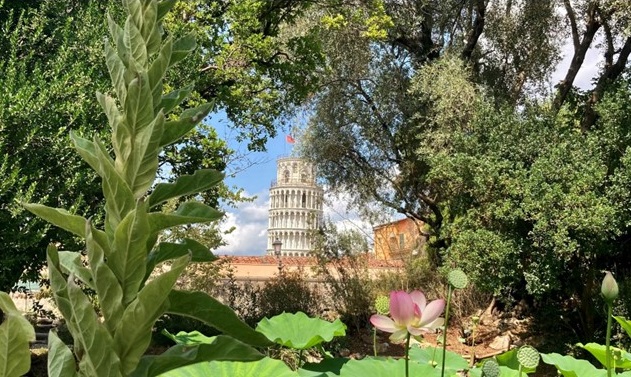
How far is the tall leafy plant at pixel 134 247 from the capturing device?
0.40 meters

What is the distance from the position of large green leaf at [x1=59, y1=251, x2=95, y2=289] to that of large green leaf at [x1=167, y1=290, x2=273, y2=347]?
69 mm

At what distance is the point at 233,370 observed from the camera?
1615mm

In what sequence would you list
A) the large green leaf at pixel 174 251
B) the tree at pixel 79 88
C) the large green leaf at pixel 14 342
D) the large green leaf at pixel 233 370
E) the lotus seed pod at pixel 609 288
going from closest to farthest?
the large green leaf at pixel 14 342 → the large green leaf at pixel 174 251 → the lotus seed pod at pixel 609 288 → the large green leaf at pixel 233 370 → the tree at pixel 79 88

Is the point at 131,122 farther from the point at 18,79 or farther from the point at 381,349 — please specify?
the point at 381,349

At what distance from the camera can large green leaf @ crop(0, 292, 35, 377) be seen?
39 centimetres

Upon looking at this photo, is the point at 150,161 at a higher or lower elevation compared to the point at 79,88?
lower

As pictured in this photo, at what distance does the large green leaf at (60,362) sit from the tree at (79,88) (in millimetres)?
5290

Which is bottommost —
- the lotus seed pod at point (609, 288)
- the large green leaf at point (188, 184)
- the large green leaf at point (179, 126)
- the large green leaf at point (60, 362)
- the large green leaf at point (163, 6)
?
the large green leaf at point (60, 362)

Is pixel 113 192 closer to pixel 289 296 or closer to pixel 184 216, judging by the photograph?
pixel 184 216

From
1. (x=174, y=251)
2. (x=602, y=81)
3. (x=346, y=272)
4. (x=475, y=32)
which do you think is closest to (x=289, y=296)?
(x=346, y=272)

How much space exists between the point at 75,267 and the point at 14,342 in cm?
10

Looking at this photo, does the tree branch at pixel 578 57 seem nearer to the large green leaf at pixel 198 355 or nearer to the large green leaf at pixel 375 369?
the large green leaf at pixel 375 369

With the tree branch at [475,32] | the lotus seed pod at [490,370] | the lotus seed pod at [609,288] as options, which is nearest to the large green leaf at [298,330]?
the lotus seed pod at [490,370]

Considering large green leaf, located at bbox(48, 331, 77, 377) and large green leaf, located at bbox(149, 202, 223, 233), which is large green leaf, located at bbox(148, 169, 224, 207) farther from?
large green leaf, located at bbox(48, 331, 77, 377)
